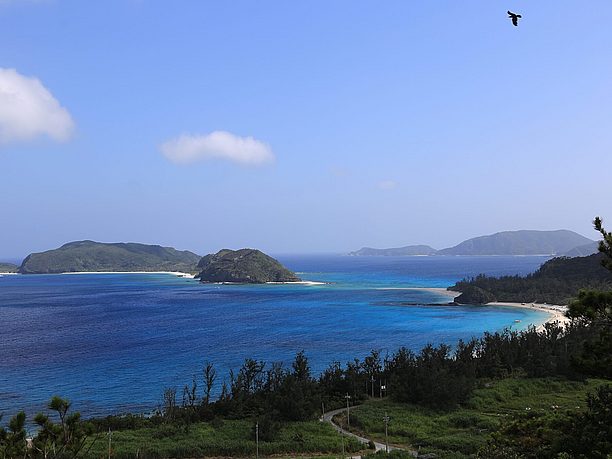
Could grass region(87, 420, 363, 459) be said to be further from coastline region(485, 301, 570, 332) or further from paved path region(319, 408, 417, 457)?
coastline region(485, 301, 570, 332)

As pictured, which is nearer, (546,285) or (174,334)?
(174,334)

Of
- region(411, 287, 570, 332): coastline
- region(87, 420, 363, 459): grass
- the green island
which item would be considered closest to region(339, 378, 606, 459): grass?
the green island

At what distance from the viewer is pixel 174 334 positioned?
9694 centimetres

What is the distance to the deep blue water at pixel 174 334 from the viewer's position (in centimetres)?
6241

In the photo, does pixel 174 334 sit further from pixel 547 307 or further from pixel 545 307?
pixel 547 307

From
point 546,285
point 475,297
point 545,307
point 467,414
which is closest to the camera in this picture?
point 467,414

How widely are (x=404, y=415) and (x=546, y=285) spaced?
13106 centimetres

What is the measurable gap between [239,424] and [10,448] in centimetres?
3136

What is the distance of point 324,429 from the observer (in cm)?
4212

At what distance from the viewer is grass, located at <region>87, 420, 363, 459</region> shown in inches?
1416

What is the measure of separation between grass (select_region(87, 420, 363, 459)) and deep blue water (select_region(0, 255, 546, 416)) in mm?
14722

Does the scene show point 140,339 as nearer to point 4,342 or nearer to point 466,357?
point 4,342

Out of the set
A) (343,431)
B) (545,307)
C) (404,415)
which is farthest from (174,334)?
(545,307)

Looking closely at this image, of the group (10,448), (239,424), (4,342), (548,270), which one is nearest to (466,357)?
(239,424)
